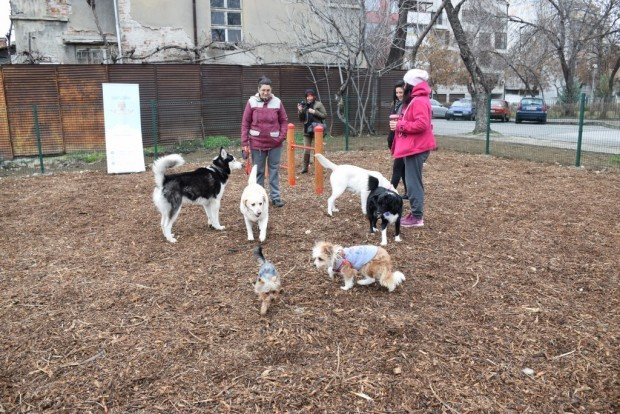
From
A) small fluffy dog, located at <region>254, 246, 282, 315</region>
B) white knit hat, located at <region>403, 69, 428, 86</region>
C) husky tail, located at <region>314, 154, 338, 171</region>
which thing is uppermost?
white knit hat, located at <region>403, 69, 428, 86</region>

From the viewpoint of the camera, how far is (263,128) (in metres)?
6.61

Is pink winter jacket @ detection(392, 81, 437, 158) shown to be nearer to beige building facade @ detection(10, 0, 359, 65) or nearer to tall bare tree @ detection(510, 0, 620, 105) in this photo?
beige building facade @ detection(10, 0, 359, 65)

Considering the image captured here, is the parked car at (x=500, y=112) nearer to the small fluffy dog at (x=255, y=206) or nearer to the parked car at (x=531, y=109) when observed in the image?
the parked car at (x=531, y=109)

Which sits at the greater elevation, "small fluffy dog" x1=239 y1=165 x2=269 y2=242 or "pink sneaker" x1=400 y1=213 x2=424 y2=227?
"small fluffy dog" x1=239 y1=165 x2=269 y2=242

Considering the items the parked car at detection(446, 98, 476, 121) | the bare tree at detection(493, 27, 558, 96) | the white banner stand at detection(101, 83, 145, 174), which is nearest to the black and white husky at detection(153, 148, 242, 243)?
the white banner stand at detection(101, 83, 145, 174)

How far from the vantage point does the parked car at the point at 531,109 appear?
2145cm

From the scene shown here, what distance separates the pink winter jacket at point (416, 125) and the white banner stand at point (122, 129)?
23.7ft

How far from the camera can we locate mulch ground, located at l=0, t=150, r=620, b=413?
275cm

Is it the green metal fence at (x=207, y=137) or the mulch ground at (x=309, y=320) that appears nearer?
the mulch ground at (x=309, y=320)

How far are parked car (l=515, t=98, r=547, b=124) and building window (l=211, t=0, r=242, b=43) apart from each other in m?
13.1

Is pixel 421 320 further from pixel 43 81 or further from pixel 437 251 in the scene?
pixel 43 81

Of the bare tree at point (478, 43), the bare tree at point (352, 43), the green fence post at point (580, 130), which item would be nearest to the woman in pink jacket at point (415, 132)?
the green fence post at point (580, 130)

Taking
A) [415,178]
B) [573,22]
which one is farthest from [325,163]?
[573,22]

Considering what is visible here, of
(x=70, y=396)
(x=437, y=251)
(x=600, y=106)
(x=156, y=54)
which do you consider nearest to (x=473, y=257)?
(x=437, y=251)
